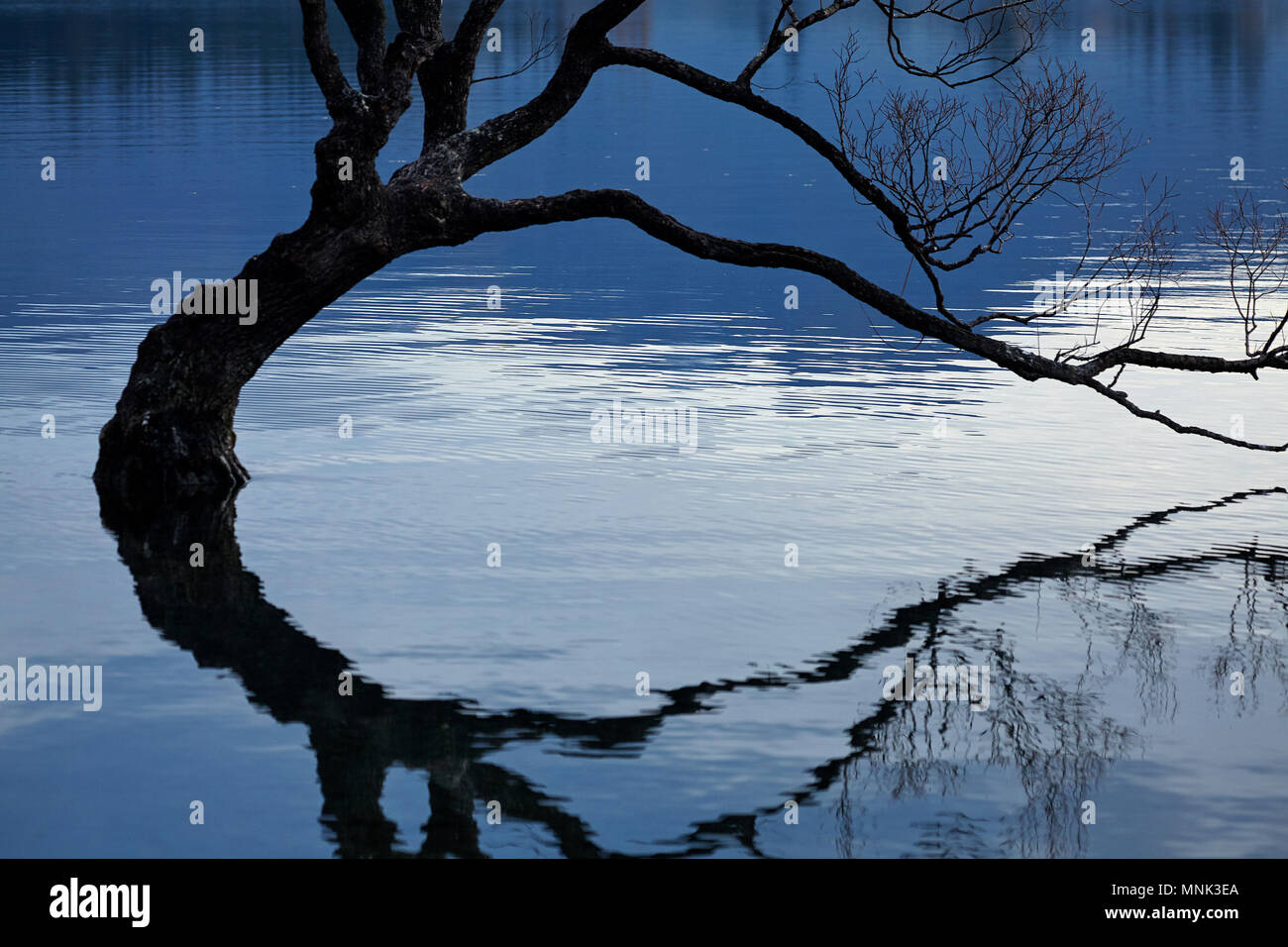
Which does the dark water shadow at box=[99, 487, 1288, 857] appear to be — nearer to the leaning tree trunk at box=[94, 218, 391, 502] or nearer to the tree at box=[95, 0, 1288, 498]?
the leaning tree trunk at box=[94, 218, 391, 502]

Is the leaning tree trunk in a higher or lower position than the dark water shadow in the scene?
higher

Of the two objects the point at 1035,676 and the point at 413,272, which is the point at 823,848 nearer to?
the point at 1035,676

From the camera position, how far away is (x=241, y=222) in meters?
41.6

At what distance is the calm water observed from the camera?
34.1 ft

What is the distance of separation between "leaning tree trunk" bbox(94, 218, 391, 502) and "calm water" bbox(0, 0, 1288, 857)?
604mm

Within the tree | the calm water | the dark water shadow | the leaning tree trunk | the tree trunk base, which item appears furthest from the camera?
the tree trunk base

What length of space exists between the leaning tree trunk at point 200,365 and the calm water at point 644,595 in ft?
1.98

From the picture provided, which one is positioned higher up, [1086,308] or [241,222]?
[241,222]

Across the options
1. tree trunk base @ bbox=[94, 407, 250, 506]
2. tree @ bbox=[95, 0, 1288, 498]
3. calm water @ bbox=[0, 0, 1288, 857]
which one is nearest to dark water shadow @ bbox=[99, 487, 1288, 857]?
calm water @ bbox=[0, 0, 1288, 857]

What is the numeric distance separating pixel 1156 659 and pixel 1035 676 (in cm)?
107

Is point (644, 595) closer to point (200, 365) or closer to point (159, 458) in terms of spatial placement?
point (200, 365)

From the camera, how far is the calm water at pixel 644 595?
34.1 feet

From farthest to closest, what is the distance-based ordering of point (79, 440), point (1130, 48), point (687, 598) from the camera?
1. point (1130, 48)
2. point (79, 440)
3. point (687, 598)

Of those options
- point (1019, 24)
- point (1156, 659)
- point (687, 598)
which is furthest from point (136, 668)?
point (1019, 24)
